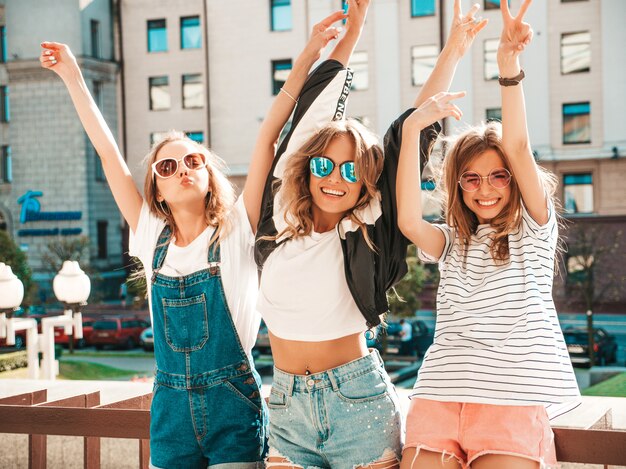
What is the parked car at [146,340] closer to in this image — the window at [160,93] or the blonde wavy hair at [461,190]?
the window at [160,93]

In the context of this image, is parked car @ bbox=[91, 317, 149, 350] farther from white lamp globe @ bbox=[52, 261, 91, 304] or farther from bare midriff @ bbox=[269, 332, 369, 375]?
bare midriff @ bbox=[269, 332, 369, 375]

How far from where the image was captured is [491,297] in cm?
250

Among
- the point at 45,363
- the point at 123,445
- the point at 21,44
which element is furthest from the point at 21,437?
the point at 21,44

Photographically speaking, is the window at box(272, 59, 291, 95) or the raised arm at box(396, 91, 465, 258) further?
the window at box(272, 59, 291, 95)

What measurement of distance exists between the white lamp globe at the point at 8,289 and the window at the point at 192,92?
23.2 meters

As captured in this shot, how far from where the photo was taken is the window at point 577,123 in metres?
28.5

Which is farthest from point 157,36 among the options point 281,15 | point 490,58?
point 490,58

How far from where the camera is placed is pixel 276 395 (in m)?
2.60

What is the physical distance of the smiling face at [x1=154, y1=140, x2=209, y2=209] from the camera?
2850 mm

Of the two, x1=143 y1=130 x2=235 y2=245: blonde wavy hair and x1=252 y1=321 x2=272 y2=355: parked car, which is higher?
x1=143 y1=130 x2=235 y2=245: blonde wavy hair

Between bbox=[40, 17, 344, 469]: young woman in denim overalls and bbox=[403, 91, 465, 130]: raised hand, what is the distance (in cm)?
51

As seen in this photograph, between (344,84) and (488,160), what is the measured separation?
1.85 ft

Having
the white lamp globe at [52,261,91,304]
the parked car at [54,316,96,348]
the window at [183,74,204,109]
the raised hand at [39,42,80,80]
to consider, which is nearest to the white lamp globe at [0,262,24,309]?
the white lamp globe at [52,261,91,304]

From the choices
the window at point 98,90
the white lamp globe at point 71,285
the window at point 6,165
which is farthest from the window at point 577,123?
the window at point 6,165
